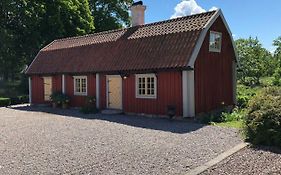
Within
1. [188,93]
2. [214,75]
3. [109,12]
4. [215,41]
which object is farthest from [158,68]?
[109,12]

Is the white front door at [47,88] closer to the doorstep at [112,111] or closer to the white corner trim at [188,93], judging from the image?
the doorstep at [112,111]

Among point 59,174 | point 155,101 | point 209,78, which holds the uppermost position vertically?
point 209,78

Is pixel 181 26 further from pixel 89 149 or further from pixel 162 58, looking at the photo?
pixel 89 149

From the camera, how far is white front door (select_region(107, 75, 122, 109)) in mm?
18172

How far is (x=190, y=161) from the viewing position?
7.84m

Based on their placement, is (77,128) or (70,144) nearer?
(70,144)

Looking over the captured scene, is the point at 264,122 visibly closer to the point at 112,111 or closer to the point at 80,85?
the point at 112,111

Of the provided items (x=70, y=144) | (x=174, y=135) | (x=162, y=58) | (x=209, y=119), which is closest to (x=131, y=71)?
(x=162, y=58)

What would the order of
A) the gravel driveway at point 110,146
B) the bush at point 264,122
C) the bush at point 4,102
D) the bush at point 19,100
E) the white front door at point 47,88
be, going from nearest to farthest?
the gravel driveway at point 110,146
the bush at point 264,122
the white front door at point 47,88
the bush at point 4,102
the bush at point 19,100

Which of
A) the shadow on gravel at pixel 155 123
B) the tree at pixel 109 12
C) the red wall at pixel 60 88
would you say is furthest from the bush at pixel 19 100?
the tree at pixel 109 12

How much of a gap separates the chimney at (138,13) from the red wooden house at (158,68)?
2.4 inches

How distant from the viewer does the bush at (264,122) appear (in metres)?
8.78

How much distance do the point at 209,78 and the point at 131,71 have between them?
3.83 meters

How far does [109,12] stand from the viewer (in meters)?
43.3
